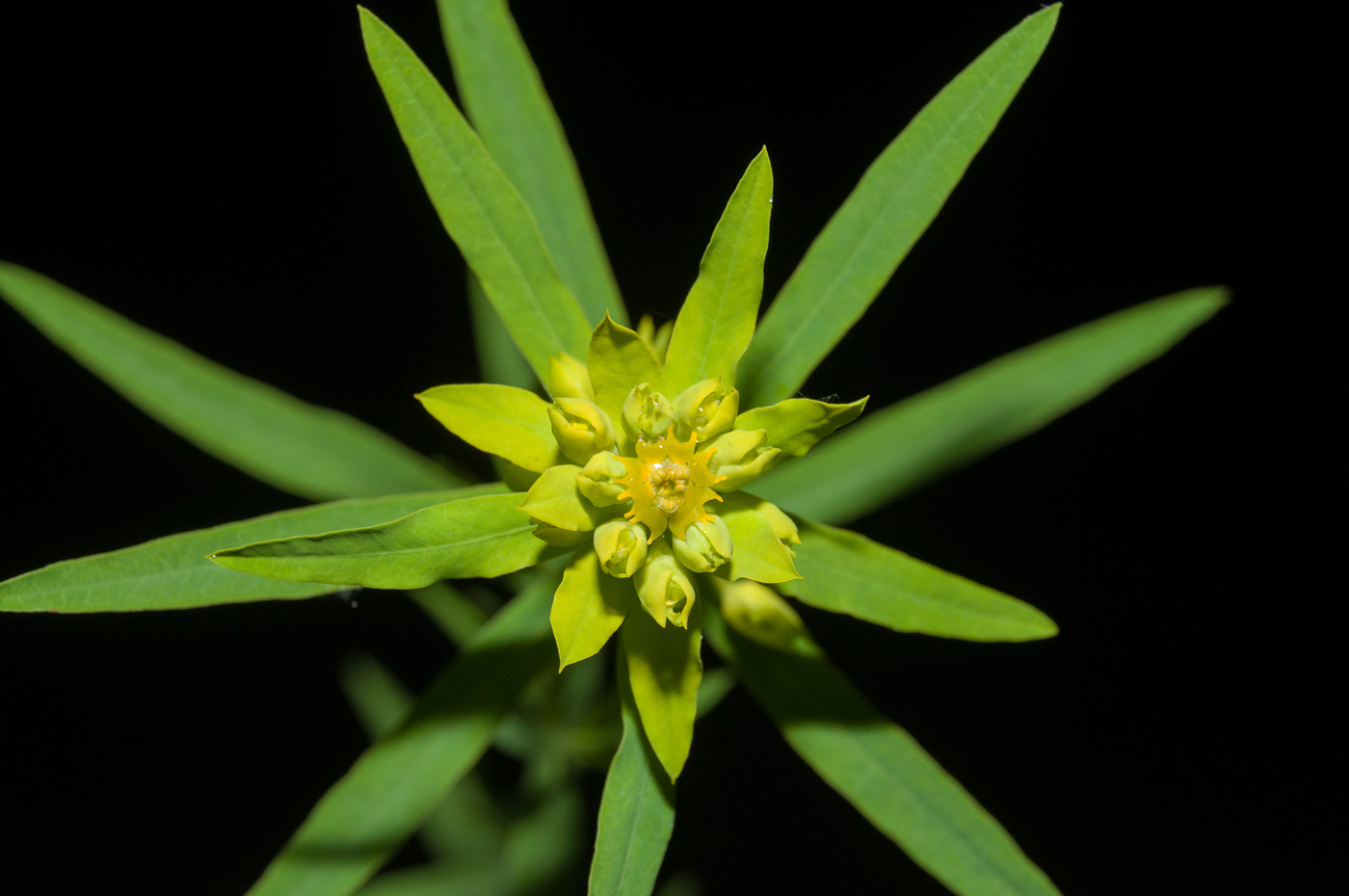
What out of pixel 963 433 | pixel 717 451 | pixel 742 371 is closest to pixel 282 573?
pixel 717 451

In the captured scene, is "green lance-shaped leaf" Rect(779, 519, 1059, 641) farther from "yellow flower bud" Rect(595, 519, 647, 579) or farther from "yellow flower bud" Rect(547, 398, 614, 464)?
"yellow flower bud" Rect(547, 398, 614, 464)

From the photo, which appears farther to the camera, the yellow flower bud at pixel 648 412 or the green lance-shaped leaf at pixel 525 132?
the green lance-shaped leaf at pixel 525 132

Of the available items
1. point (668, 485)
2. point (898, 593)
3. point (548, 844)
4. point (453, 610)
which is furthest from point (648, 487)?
point (548, 844)

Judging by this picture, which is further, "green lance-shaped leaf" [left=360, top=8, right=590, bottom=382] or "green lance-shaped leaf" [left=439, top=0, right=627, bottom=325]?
"green lance-shaped leaf" [left=439, top=0, right=627, bottom=325]

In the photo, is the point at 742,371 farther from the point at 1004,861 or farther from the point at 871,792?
the point at 1004,861

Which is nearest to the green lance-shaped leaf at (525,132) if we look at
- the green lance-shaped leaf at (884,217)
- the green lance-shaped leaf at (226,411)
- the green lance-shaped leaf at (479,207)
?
the green lance-shaped leaf at (479,207)

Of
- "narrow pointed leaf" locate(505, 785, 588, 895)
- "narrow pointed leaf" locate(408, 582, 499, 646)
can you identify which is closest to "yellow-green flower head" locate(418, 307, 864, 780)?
"narrow pointed leaf" locate(408, 582, 499, 646)

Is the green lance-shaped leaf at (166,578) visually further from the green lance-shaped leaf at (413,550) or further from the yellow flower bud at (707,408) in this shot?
the yellow flower bud at (707,408)
